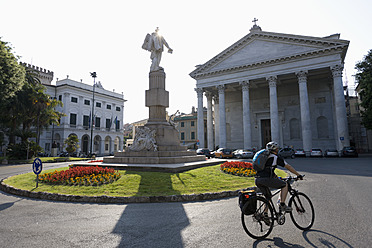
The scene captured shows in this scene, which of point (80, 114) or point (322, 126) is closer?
point (322, 126)

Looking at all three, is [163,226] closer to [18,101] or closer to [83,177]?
[83,177]

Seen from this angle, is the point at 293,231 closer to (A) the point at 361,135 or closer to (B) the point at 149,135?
(B) the point at 149,135

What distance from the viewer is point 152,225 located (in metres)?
4.82

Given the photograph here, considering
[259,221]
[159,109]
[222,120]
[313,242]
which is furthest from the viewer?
[222,120]

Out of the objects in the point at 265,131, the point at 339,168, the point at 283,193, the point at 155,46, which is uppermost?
the point at 155,46

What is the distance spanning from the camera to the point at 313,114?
36969mm

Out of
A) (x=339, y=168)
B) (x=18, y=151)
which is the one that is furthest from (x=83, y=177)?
(x=18, y=151)

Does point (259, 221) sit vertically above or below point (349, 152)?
below

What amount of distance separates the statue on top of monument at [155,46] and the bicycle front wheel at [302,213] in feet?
41.6

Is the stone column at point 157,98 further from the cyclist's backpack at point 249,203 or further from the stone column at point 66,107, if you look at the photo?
the stone column at point 66,107

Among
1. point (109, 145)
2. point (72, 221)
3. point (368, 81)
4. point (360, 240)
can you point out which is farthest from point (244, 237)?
point (109, 145)

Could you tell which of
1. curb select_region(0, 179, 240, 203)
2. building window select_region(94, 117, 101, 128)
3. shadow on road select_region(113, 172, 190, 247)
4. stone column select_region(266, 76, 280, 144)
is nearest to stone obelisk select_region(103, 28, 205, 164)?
curb select_region(0, 179, 240, 203)

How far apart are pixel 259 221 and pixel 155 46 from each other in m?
Result: 13.6

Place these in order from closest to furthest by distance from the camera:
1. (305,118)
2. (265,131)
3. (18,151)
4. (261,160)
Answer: (261,160) < (18,151) < (305,118) < (265,131)
